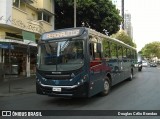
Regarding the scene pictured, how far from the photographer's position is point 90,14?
1234 inches

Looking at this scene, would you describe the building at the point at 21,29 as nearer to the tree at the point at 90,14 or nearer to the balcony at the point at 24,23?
the balcony at the point at 24,23

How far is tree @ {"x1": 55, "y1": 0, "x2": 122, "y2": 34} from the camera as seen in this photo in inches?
1200

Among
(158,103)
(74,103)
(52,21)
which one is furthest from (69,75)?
(52,21)

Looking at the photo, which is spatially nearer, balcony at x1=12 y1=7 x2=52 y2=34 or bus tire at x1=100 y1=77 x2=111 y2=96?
bus tire at x1=100 y1=77 x2=111 y2=96

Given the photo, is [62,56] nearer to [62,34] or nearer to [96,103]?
[62,34]

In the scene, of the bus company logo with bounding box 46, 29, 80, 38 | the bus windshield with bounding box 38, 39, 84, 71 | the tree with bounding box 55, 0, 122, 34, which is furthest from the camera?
the tree with bounding box 55, 0, 122, 34

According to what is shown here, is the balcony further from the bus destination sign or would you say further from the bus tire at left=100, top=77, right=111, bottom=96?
the bus tire at left=100, top=77, right=111, bottom=96

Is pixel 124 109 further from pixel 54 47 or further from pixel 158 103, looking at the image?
pixel 54 47

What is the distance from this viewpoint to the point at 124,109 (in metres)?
9.77

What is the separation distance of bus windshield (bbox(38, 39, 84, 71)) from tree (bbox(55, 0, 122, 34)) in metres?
18.9

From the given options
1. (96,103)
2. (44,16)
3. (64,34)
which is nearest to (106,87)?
(96,103)

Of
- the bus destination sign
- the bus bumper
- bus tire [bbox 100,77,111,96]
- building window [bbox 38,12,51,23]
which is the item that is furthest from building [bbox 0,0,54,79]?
the bus bumper

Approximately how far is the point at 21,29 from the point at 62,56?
11944 mm

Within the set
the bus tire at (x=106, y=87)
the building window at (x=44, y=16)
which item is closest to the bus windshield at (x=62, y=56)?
the bus tire at (x=106, y=87)
